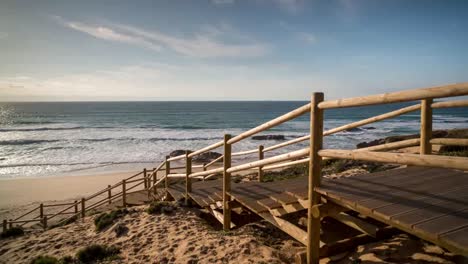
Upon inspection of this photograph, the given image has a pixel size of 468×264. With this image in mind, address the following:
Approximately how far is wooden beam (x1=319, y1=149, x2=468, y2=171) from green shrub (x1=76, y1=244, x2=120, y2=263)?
14.3 ft

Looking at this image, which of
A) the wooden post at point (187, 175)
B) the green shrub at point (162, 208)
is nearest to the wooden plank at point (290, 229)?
the wooden post at point (187, 175)

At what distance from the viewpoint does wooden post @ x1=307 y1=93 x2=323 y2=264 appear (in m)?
2.76

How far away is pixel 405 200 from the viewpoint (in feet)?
9.11

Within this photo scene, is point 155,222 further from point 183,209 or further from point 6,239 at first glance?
point 6,239

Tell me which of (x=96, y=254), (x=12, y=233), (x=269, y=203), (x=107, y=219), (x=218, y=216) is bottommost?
(x=12, y=233)

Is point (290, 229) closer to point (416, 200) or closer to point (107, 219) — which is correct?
point (416, 200)

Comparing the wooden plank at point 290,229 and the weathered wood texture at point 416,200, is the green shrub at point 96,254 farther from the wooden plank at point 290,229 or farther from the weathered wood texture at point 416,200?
the weathered wood texture at point 416,200

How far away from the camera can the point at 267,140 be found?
38000 mm

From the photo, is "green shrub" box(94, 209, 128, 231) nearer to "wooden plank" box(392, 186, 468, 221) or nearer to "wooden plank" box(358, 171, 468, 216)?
"wooden plank" box(358, 171, 468, 216)

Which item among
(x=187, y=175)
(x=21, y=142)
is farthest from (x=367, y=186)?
(x=21, y=142)

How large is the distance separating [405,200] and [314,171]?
91 centimetres

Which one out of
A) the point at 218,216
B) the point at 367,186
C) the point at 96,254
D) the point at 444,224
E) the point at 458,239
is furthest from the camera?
the point at 218,216

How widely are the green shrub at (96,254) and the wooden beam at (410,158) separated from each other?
172 inches

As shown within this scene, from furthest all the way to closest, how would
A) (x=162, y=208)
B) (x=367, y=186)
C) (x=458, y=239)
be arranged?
(x=162, y=208), (x=367, y=186), (x=458, y=239)
